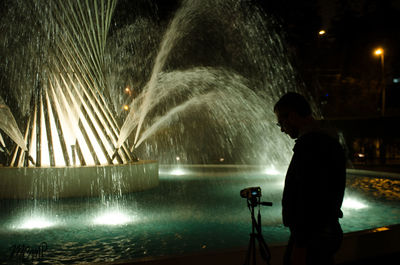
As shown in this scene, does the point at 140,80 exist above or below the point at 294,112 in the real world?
above

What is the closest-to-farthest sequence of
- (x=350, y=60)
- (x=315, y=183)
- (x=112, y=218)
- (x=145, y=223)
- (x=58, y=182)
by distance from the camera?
(x=315, y=183), (x=145, y=223), (x=112, y=218), (x=58, y=182), (x=350, y=60)

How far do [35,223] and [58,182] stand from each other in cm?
253

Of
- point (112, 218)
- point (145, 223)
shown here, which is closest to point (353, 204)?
point (145, 223)

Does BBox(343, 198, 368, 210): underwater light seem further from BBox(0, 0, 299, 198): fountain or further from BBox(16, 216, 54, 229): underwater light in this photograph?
BBox(16, 216, 54, 229): underwater light

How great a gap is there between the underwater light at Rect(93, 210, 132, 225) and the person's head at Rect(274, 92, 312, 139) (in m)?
4.48

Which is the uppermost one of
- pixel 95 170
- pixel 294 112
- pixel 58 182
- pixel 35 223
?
pixel 294 112

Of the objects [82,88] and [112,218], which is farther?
[82,88]

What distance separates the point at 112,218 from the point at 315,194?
512 centimetres

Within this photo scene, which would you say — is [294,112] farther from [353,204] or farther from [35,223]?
[353,204]

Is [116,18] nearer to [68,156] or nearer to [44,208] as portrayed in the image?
[68,156]

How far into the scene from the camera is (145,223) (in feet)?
20.6

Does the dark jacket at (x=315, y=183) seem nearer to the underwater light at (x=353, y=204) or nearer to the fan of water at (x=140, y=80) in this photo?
the underwater light at (x=353, y=204)

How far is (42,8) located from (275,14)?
16984 millimetres

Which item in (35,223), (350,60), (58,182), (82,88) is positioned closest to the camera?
(35,223)
